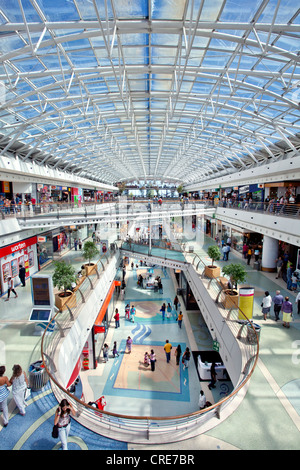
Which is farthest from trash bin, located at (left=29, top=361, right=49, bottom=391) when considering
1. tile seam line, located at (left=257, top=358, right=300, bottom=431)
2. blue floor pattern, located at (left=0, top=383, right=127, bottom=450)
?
tile seam line, located at (left=257, top=358, right=300, bottom=431)

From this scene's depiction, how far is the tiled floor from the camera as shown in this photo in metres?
4.78

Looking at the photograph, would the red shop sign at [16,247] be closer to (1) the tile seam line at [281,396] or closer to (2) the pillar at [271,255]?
(1) the tile seam line at [281,396]

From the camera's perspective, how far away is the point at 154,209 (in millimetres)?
24344

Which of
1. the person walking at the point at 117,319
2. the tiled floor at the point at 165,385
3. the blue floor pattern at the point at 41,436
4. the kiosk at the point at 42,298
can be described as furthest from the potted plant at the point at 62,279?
the person walking at the point at 117,319

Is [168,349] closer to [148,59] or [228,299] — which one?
[228,299]

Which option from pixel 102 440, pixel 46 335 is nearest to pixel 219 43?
pixel 46 335

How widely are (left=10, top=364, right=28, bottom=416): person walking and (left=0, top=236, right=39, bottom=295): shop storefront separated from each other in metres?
11.0

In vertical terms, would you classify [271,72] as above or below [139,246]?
above

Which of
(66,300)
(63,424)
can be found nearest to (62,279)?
(66,300)

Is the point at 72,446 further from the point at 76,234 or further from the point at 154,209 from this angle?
the point at 76,234

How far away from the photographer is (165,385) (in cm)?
1147

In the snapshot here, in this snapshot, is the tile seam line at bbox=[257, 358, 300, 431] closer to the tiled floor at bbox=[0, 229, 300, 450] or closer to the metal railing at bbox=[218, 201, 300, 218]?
the tiled floor at bbox=[0, 229, 300, 450]

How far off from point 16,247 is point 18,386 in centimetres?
1341

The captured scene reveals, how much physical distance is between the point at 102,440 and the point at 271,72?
54.3 feet
